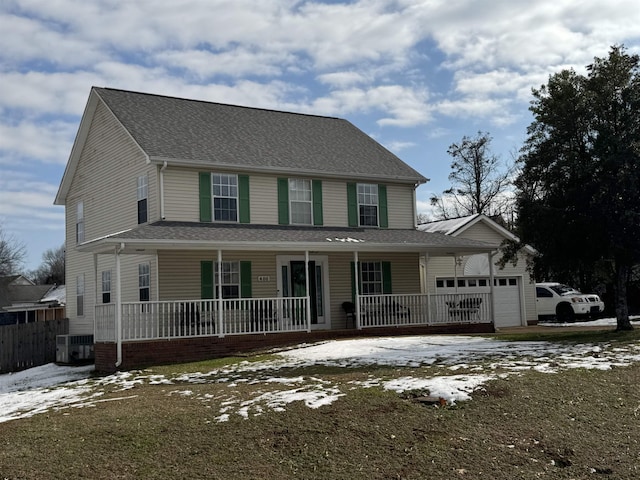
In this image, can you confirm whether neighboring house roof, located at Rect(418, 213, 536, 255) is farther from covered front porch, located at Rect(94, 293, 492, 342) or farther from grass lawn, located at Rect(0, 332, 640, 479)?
grass lawn, located at Rect(0, 332, 640, 479)

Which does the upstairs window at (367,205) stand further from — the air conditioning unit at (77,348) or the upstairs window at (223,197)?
the air conditioning unit at (77,348)

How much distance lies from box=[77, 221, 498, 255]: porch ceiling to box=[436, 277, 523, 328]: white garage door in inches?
166

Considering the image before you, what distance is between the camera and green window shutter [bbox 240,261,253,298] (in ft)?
66.3

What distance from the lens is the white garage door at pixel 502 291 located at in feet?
87.9

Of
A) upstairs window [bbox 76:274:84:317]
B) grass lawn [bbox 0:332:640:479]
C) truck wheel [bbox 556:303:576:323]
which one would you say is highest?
upstairs window [bbox 76:274:84:317]

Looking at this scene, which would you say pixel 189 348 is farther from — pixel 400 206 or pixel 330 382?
pixel 400 206

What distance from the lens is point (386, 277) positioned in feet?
74.8

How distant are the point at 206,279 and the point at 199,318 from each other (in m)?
2.02

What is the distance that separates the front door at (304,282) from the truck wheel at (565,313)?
1208cm

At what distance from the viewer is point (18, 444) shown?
28.3ft

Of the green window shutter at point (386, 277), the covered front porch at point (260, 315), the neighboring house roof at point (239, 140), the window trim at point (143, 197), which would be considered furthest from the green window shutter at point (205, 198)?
the green window shutter at point (386, 277)

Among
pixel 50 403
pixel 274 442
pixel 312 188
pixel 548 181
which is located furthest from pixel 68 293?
pixel 274 442

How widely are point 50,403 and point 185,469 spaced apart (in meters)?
5.08

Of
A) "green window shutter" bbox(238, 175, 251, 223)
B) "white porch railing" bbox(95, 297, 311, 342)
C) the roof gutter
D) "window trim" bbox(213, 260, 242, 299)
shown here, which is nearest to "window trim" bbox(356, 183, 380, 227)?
the roof gutter
